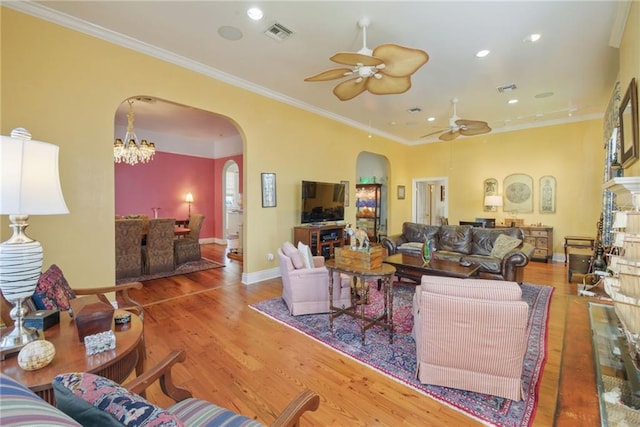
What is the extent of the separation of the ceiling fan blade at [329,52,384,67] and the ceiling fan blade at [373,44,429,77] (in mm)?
45

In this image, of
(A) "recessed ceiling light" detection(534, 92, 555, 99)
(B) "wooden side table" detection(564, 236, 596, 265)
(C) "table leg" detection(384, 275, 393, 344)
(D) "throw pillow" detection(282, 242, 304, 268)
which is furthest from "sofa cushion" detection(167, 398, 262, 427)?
(B) "wooden side table" detection(564, 236, 596, 265)

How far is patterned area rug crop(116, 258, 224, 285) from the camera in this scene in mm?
4855

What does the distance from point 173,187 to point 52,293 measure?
6.96m

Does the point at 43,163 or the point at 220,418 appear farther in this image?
the point at 43,163

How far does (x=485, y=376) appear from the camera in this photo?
1962 mm

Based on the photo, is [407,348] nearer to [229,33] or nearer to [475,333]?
[475,333]

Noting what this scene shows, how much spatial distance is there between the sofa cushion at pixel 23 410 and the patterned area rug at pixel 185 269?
4893 millimetres

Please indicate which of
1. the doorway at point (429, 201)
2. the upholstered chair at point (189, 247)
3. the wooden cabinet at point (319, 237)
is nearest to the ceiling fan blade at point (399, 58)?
the wooden cabinet at point (319, 237)

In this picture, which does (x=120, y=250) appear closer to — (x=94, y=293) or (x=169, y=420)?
(x=94, y=293)

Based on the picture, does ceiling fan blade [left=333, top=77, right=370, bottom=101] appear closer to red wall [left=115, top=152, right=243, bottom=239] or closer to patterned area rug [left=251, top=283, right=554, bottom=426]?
patterned area rug [left=251, top=283, right=554, bottom=426]

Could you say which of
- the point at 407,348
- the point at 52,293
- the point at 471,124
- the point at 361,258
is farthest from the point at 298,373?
the point at 471,124

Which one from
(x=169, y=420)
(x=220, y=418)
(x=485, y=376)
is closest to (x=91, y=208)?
(x=220, y=418)

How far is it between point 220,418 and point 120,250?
4.61 meters

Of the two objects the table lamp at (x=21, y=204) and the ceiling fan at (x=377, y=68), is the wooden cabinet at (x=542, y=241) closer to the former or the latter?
the ceiling fan at (x=377, y=68)
